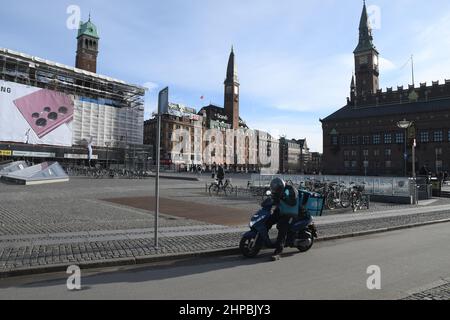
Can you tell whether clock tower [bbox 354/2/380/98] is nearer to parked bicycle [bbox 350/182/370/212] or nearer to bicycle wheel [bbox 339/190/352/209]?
parked bicycle [bbox 350/182/370/212]

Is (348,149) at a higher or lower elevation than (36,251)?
higher

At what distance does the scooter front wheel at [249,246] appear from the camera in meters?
7.77

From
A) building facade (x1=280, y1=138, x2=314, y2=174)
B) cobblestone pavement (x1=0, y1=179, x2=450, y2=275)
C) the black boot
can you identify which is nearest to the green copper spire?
building facade (x1=280, y1=138, x2=314, y2=174)

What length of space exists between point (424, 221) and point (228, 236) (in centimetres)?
835

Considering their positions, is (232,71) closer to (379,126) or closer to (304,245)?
(379,126)

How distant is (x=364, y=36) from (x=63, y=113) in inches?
3730

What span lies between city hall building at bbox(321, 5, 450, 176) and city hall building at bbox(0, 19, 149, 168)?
59202 mm

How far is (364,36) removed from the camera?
120 m

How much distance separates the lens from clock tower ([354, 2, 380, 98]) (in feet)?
383
